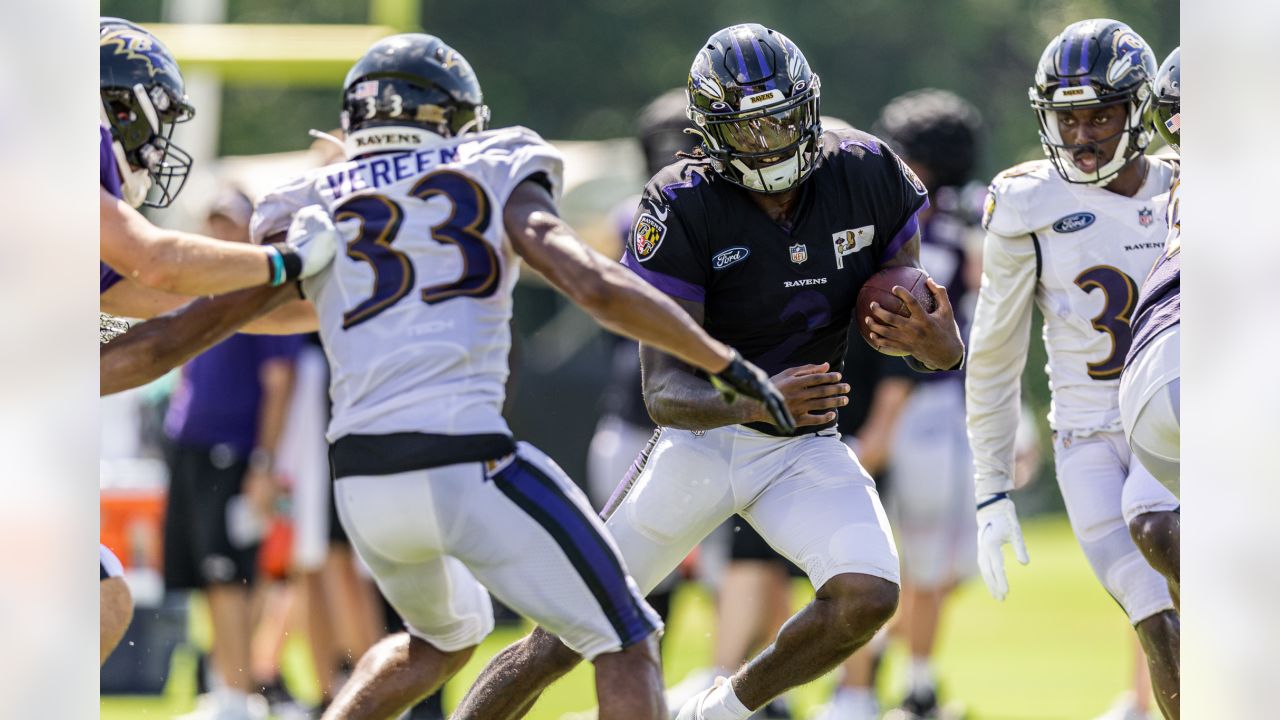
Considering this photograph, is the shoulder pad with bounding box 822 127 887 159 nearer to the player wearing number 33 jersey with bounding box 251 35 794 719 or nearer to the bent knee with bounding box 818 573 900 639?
the player wearing number 33 jersey with bounding box 251 35 794 719

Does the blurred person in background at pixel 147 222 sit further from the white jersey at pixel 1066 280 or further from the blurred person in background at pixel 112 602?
the white jersey at pixel 1066 280

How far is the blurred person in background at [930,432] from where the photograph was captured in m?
7.14

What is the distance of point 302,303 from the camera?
473 cm

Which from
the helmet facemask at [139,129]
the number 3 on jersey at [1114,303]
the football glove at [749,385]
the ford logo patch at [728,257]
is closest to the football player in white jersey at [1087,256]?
the number 3 on jersey at [1114,303]

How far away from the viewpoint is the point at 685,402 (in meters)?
4.46

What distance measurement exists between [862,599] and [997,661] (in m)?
5.03

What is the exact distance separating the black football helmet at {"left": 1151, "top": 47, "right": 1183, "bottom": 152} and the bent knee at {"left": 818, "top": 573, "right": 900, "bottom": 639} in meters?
1.52

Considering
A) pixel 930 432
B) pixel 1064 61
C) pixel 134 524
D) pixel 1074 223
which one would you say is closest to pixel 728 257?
pixel 1074 223

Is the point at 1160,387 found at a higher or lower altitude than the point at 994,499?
higher

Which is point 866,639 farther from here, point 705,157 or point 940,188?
point 940,188

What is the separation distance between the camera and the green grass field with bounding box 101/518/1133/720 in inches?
299

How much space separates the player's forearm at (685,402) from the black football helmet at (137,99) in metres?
1.50

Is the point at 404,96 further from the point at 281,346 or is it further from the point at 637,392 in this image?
the point at 281,346
